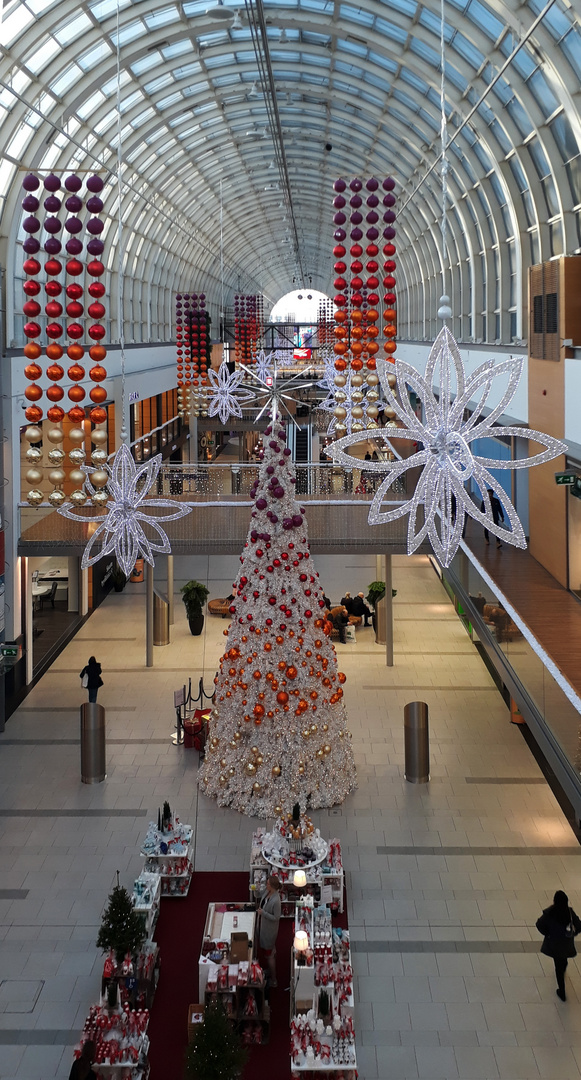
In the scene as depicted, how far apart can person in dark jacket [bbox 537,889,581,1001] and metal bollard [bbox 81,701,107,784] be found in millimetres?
7519

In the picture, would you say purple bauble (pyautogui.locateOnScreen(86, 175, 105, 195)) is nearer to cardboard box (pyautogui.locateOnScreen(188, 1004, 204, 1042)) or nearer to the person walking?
the person walking

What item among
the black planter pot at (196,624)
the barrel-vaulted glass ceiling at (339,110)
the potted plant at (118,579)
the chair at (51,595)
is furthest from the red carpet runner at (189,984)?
the potted plant at (118,579)

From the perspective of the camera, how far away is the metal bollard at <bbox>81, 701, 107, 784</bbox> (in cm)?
1509

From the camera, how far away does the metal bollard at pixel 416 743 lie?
15.0 metres

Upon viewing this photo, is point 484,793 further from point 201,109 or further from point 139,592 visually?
point 201,109

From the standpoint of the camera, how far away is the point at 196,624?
78.5ft

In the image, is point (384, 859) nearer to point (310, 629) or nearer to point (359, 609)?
point (310, 629)

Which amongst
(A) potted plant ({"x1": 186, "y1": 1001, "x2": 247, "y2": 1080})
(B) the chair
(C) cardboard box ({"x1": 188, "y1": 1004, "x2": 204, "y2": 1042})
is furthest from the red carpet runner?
(B) the chair

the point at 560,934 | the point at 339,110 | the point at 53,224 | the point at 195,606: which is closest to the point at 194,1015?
the point at 560,934

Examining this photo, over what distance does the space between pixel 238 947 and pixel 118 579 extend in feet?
64.1

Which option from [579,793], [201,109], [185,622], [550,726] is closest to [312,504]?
[185,622]

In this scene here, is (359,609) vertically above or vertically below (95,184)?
below

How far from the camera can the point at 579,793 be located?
30.7 ft

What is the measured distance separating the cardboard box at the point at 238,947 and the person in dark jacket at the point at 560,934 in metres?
2.88
